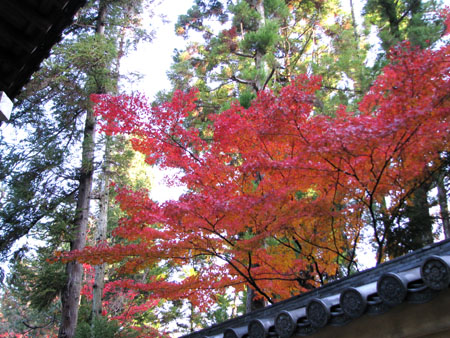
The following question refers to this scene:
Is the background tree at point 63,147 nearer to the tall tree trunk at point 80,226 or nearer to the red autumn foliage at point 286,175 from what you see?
the tall tree trunk at point 80,226

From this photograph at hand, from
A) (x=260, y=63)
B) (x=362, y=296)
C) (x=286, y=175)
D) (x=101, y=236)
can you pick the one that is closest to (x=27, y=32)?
(x=362, y=296)

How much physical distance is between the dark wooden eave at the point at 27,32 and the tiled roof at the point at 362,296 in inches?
131

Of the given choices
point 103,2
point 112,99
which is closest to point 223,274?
point 112,99

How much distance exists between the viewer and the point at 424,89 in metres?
5.82

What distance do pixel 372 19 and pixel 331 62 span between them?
4.52 meters

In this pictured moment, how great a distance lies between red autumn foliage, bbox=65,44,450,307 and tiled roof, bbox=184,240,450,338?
1.94 metres

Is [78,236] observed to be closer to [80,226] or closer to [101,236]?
[80,226]

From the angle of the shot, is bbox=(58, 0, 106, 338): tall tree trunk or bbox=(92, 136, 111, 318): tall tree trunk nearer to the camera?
bbox=(58, 0, 106, 338): tall tree trunk

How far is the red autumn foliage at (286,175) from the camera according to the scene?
552 cm

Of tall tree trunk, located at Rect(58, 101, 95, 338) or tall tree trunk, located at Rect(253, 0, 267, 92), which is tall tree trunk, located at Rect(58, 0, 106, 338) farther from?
tall tree trunk, located at Rect(253, 0, 267, 92)

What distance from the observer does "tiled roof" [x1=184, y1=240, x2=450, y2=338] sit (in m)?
2.70

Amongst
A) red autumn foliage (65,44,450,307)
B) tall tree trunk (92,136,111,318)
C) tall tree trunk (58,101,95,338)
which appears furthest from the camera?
tall tree trunk (92,136,111,318)

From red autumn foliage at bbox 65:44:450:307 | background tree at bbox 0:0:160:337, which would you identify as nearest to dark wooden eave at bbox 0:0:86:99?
red autumn foliage at bbox 65:44:450:307

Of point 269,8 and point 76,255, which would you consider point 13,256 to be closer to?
point 76,255
